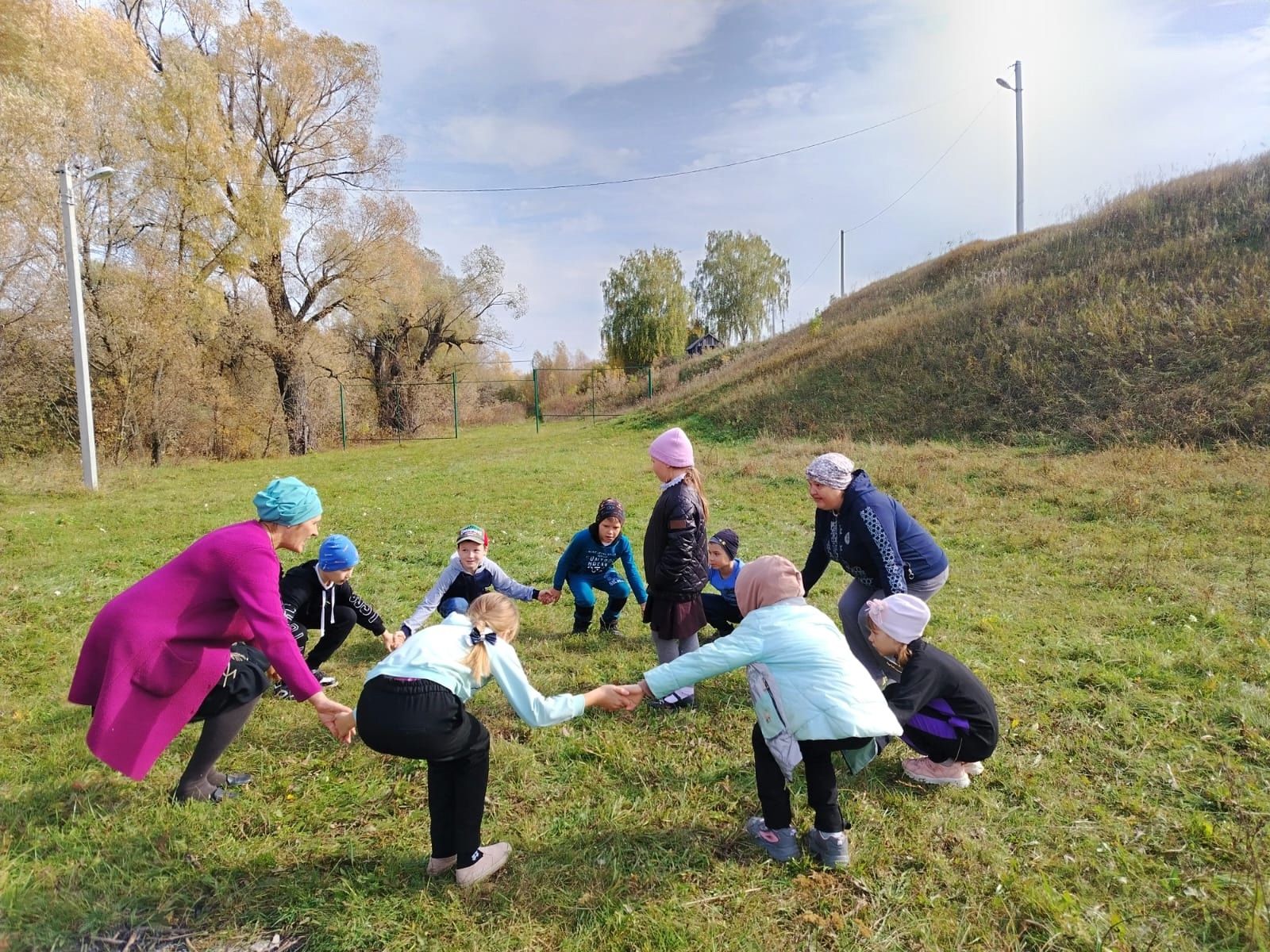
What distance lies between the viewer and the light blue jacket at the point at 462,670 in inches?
102

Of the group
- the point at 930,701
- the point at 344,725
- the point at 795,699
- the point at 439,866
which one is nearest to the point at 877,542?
the point at 930,701

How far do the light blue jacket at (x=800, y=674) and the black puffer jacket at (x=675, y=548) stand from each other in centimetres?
130

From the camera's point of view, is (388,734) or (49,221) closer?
(388,734)

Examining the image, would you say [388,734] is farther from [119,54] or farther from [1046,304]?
[119,54]

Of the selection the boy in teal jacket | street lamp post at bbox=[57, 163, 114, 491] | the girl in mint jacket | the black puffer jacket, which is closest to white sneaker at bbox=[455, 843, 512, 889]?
the girl in mint jacket

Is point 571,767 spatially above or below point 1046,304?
below

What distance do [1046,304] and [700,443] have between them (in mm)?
9307

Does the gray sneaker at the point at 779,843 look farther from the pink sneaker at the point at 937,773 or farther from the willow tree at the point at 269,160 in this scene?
the willow tree at the point at 269,160

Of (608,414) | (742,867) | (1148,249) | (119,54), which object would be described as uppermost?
(119,54)

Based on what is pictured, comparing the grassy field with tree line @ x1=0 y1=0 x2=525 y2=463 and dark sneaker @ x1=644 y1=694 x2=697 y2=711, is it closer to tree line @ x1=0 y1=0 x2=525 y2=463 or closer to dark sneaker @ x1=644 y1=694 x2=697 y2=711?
dark sneaker @ x1=644 y1=694 x2=697 y2=711

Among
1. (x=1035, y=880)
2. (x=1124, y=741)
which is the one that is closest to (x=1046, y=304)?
(x=1124, y=741)

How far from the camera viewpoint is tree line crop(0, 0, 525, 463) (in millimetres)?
16500

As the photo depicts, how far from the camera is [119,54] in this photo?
59.7 ft

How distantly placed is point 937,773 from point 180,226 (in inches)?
968
